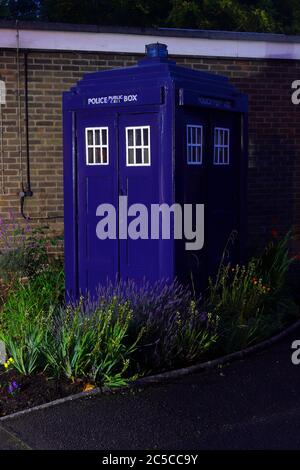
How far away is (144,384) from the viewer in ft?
18.0

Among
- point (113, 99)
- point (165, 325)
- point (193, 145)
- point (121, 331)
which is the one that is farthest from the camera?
point (193, 145)

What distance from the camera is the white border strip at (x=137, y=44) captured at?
8484 millimetres

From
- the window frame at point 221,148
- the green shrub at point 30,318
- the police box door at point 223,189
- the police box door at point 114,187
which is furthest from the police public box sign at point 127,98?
the green shrub at point 30,318

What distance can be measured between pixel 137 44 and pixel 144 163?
9.77 ft

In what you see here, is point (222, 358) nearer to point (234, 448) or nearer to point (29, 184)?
point (234, 448)

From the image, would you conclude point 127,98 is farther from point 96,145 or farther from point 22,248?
point 22,248

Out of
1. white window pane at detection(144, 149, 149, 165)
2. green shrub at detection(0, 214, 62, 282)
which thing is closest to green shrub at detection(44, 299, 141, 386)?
white window pane at detection(144, 149, 149, 165)

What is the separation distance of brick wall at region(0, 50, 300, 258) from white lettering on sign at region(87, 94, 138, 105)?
7.28ft

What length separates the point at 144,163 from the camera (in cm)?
649

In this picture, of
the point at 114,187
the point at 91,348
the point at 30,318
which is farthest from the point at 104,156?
the point at 91,348

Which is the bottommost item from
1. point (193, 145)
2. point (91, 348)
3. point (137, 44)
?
point (91, 348)

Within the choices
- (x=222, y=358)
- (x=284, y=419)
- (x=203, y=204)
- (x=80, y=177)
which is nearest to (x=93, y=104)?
(x=80, y=177)

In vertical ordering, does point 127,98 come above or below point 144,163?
above

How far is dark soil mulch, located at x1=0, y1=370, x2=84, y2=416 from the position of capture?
16.7 ft
